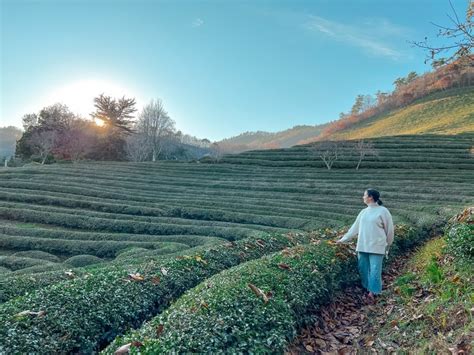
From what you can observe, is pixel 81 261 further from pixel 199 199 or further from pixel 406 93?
pixel 406 93

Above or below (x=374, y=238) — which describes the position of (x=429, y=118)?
above

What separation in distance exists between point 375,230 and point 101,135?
63.1 m

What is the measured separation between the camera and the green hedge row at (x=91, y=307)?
4440 millimetres

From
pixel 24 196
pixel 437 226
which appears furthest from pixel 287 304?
pixel 24 196

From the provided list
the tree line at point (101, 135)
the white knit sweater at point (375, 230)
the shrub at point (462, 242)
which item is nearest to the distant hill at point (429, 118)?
the tree line at point (101, 135)

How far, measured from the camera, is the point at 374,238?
731 centimetres

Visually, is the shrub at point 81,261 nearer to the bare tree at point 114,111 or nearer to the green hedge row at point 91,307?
the green hedge row at point 91,307

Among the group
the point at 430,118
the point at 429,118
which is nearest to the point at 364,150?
the point at 430,118

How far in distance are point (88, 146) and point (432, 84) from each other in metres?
81.4

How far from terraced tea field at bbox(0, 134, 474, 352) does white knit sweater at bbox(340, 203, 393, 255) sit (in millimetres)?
1024

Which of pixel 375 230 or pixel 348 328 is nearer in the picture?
pixel 348 328

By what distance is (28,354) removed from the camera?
417 centimetres

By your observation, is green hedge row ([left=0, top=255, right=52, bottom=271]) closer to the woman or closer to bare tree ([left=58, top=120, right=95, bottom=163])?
the woman

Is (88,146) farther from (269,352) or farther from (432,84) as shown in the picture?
(432,84)
